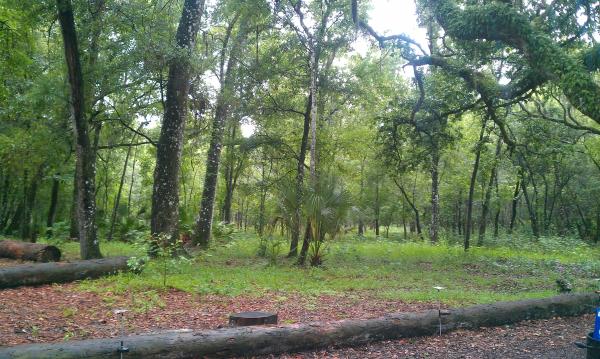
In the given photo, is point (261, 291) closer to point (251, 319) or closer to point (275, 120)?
point (251, 319)

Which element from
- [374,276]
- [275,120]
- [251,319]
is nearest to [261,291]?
[251,319]

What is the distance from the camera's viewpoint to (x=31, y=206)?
16547mm

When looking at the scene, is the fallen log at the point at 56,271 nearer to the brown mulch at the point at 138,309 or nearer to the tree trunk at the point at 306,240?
the brown mulch at the point at 138,309

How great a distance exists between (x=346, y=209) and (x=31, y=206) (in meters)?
11.5

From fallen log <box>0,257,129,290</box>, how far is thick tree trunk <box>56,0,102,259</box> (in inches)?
47.0

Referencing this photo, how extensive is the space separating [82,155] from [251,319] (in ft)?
24.7

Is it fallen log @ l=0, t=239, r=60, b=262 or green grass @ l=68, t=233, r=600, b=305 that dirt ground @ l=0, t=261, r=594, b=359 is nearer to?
green grass @ l=68, t=233, r=600, b=305

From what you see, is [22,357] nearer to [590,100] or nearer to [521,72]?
[590,100]

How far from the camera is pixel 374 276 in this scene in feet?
40.0

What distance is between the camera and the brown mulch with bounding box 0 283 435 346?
6.10 metres

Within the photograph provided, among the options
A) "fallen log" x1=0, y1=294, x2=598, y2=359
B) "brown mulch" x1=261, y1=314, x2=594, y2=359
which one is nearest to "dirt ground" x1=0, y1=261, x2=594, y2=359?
"brown mulch" x1=261, y1=314, x2=594, y2=359

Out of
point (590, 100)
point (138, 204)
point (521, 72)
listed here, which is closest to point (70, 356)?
point (590, 100)

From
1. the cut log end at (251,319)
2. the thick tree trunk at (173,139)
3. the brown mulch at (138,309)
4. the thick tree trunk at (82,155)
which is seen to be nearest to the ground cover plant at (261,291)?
the brown mulch at (138,309)

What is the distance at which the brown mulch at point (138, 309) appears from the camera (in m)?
6.10
